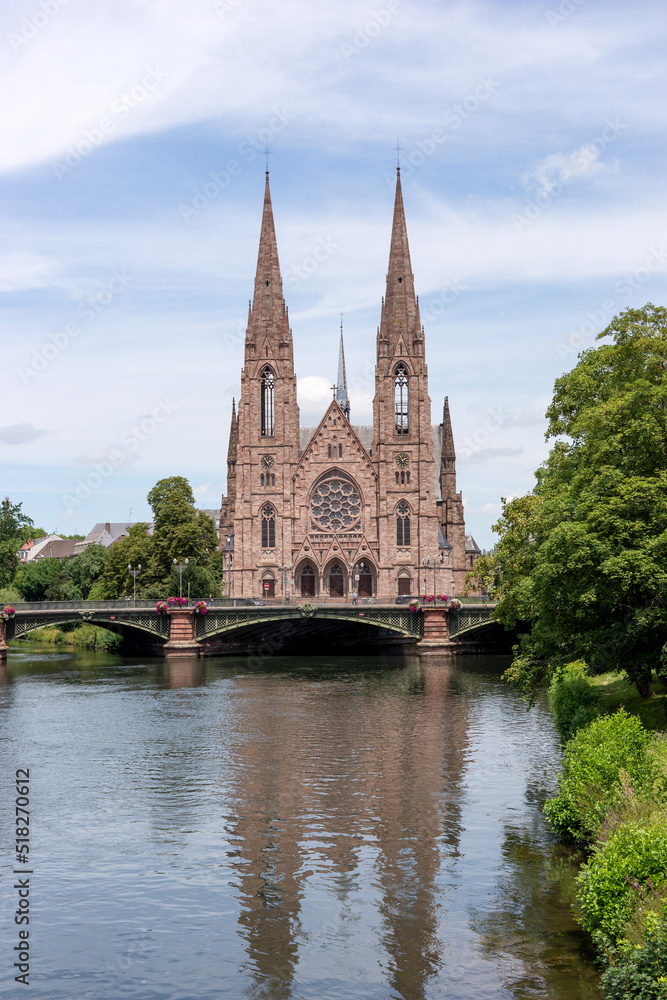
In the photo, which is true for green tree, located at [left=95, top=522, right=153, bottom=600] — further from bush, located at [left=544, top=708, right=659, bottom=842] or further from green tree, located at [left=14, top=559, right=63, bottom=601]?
bush, located at [left=544, top=708, right=659, bottom=842]

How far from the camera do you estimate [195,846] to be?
2203 cm

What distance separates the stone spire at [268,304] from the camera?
98000 millimetres

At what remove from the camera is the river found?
15.3 meters

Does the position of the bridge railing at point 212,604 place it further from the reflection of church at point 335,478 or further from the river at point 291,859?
the river at point 291,859

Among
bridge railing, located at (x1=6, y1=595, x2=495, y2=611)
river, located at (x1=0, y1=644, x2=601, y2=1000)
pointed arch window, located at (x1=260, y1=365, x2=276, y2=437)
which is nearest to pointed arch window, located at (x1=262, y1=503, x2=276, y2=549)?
pointed arch window, located at (x1=260, y1=365, x2=276, y2=437)

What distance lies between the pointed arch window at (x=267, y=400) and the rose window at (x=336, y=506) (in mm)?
8038

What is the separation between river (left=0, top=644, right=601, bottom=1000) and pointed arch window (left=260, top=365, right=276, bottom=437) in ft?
191

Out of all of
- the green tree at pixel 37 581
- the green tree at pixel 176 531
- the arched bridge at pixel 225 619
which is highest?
the green tree at pixel 176 531

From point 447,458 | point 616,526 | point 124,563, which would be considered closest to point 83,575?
point 124,563

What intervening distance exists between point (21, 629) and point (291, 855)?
178ft

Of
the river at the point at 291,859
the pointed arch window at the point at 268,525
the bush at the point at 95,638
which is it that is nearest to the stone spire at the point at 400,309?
the pointed arch window at the point at 268,525

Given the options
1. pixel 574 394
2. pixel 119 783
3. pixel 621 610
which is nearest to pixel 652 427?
pixel 621 610

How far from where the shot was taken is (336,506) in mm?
96188

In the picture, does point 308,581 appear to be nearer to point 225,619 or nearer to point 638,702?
point 225,619
